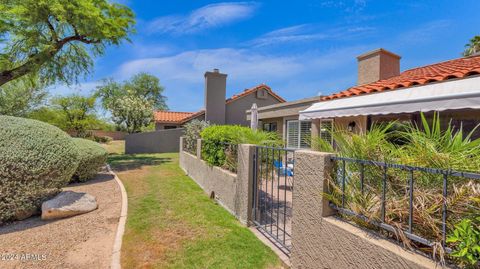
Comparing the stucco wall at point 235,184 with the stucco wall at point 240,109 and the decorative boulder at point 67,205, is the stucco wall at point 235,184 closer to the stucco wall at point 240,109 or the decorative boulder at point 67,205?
the decorative boulder at point 67,205

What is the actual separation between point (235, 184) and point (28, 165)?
209 inches

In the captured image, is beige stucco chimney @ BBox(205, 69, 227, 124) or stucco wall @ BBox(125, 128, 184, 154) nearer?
beige stucco chimney @ BBox(205, 69, 227, 124)

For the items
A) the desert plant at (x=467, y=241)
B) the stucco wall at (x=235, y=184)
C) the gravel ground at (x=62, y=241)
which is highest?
the desert plant at (x=467, y=241)

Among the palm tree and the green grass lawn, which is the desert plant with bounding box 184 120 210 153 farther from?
the palm tree

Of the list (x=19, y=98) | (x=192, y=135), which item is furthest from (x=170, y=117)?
(x=192, y=135)

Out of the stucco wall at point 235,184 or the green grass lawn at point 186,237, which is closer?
the green grass lawn at point 186,237

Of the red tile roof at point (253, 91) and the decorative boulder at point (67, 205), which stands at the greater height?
the red tile roof at point (253, 91)

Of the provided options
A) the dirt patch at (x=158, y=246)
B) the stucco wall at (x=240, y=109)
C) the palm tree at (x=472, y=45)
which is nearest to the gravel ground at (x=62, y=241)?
the dirt patch at (x=158, y=246)

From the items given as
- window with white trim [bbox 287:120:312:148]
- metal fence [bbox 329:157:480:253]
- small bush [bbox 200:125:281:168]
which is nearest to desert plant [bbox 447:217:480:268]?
metal fence [bbox 329:157:480:253]

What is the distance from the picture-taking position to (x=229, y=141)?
24.4ft

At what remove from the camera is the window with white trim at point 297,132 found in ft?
50.1

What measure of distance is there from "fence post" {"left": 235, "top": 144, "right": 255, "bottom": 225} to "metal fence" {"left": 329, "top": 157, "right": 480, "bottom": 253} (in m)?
2.67

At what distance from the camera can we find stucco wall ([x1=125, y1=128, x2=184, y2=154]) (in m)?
24.5

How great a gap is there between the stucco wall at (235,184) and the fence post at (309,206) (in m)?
2.01
